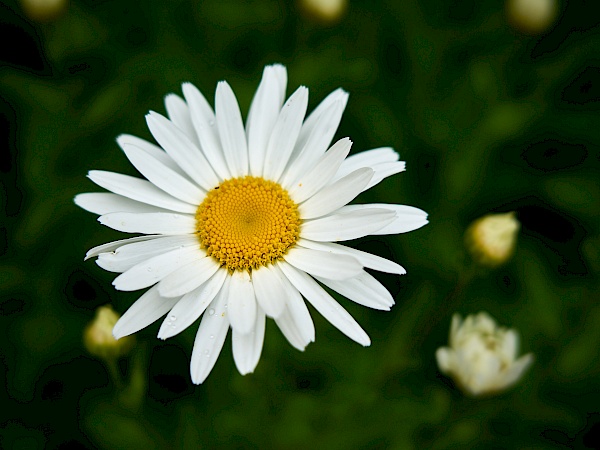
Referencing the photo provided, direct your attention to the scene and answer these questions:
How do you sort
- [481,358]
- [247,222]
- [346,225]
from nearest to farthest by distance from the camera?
[346,225], [247,222], [481,358]

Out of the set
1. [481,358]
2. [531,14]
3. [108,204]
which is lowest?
[481,358]

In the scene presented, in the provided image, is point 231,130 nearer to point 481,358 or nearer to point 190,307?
point 190,307

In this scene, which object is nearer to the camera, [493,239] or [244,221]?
[244,221]

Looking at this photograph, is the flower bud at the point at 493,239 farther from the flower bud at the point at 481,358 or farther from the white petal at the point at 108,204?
the white petal at the point at 108,204

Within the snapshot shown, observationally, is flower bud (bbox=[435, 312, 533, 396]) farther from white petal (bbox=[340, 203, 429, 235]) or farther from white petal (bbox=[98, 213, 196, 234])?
white petal (bbox=[98, 213, 196, 234])

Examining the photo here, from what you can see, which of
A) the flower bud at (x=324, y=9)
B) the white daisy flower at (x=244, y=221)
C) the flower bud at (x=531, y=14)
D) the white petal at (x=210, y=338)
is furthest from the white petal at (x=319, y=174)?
the flower bud at (x=531, y=14)

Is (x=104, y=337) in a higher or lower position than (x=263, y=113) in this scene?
lower

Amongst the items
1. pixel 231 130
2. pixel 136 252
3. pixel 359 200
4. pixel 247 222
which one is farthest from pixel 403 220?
pixel 359 200

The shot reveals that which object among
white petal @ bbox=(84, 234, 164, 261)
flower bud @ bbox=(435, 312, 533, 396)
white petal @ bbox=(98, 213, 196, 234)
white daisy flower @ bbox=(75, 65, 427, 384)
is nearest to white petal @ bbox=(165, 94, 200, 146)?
white daisy flower @ bbox=(75, 65, 427, 384)
